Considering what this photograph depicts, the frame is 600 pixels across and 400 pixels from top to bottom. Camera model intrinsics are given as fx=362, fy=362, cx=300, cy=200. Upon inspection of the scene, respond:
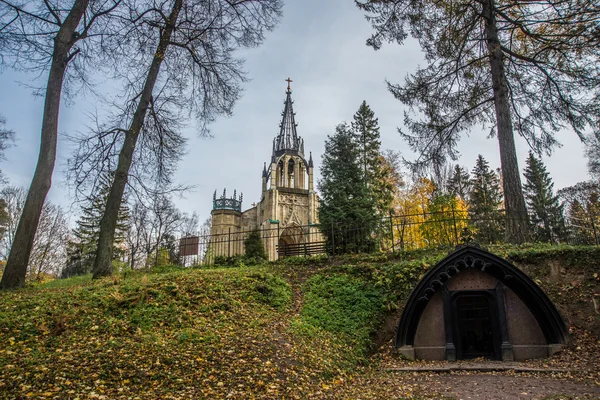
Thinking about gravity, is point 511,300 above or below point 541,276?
below

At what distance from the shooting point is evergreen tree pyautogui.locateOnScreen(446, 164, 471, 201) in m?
31.3

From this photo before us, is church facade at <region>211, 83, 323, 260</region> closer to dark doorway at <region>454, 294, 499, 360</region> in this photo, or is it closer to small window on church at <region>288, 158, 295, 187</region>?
small window on church at <region>288, 158, 295, 187</region>

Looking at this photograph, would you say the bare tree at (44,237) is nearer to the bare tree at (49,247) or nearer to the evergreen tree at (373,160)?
the bare tree at (49,247)

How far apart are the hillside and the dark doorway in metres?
1.49

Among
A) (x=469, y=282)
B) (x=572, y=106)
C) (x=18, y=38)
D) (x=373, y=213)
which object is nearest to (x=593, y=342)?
(x=469, y=282)

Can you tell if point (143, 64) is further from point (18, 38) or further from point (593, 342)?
point (593, 342)

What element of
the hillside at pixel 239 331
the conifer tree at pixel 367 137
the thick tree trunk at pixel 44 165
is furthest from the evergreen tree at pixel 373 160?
the thick tree trunk at pixel 44 165

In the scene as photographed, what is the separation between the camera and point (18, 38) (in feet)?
33.5

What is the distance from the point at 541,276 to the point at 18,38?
1601 cm

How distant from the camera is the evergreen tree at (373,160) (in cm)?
2514

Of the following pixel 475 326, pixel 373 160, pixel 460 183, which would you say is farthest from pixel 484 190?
pixel 475 326

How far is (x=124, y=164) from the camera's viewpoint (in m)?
11.8

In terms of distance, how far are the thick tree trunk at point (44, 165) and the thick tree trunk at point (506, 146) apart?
12.5 meters

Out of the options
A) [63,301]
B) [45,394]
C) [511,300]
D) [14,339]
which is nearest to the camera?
[45,394]
